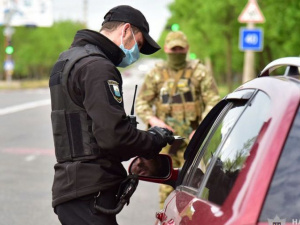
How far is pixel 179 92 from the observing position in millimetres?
6777

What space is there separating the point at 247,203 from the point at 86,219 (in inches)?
Answer: 57.7

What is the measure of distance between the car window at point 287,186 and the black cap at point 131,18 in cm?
157

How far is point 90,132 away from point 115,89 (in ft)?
0.81

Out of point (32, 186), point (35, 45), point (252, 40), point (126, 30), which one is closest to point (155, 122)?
point (126, 30)

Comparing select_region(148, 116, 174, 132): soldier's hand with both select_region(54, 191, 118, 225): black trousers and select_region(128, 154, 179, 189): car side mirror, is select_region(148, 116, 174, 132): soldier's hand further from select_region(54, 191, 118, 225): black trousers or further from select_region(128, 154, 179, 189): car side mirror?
select_region(54, 191, 118, 225): black trousers

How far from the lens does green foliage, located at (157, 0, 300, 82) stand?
23.0 m

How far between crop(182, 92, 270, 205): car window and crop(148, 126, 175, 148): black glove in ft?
0.90

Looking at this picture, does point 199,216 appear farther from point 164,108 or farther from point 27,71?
point 27,71

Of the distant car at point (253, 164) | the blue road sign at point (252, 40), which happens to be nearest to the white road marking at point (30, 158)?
the blue road sign at point (252, 40)

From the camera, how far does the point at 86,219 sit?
3.52m

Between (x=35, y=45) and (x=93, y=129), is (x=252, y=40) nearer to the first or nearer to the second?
(x=93, y=129)

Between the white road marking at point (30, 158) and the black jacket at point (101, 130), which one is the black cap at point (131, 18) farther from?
the white road marking at point (30, 158)

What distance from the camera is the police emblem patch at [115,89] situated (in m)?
3.38

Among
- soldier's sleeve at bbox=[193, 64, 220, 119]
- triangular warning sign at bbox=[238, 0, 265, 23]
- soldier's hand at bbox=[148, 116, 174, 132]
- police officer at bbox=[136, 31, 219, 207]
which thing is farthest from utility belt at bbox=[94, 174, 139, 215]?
triangular warning sign at bbox=[238, 0, 265, 23]
